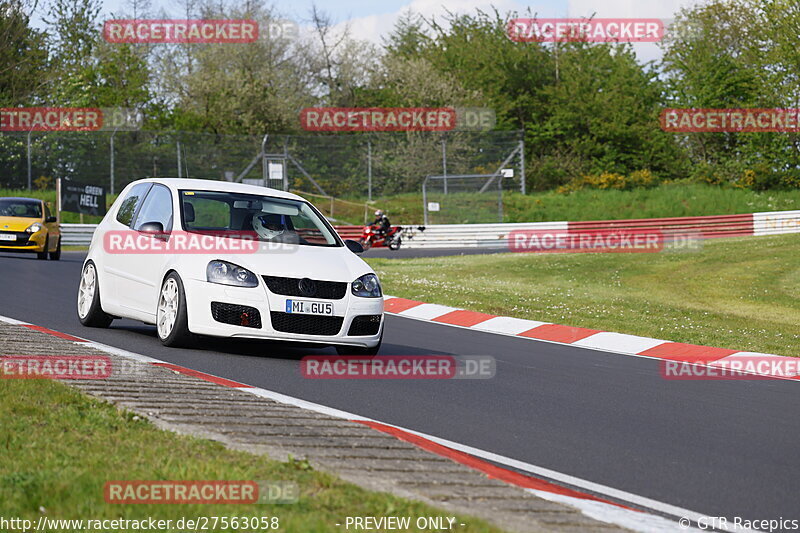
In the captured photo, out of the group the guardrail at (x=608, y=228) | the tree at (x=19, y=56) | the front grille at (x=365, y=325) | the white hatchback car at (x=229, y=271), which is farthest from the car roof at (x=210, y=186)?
the tree at (x=19, y=56)

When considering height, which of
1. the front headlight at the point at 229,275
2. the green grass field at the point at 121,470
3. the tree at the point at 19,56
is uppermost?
the tree at the point at 19,56

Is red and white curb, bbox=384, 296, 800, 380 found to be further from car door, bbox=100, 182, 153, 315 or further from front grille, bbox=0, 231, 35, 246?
front grille, bbox=0, 231, 35, 246

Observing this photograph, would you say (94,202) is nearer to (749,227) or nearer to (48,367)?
(749,227)

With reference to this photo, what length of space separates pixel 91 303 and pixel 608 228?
3626 cm

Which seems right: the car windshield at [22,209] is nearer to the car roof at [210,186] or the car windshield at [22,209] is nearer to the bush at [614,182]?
the car roof at [210,186]

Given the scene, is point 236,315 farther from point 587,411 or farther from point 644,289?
point 644,289

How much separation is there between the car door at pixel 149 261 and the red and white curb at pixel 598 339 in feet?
17.1

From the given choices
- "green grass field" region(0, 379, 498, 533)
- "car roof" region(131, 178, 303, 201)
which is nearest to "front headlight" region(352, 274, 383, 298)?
"car roof" region(131, 178, 303, 201)

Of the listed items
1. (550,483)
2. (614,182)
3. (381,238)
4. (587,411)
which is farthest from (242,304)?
(614,182)

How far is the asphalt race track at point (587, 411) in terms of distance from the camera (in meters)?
6.22

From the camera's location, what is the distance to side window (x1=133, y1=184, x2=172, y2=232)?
11.2 metres

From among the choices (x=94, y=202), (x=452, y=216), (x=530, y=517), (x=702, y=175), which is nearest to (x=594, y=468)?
(x=530, y=517)

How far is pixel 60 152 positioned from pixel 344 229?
10666mm

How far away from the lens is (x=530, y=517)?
181 inches
